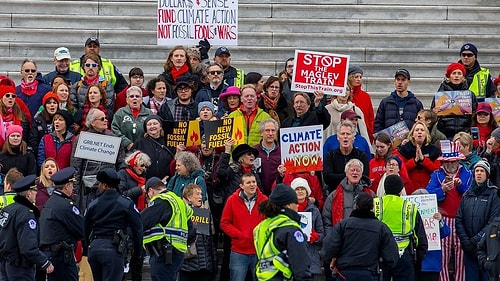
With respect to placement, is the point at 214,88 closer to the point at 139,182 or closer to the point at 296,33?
the point at 139,182

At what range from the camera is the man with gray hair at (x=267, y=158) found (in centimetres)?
2144

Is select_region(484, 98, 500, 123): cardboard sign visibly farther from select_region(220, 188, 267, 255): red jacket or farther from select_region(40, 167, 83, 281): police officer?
select_region(40, 167, 83, 281): police officer

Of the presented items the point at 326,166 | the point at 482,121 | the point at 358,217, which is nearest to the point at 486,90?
the point at 482,121

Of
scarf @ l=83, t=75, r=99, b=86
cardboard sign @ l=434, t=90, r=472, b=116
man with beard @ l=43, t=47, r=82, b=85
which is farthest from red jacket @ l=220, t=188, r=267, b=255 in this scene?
man with beard @ l=43, t=47, r=82, b=85

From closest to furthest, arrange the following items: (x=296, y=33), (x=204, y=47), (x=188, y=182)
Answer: (x=188, y=182)
(x=204, y=47)
(x=296, y=33)

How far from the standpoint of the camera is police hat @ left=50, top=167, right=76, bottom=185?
64.1 ft

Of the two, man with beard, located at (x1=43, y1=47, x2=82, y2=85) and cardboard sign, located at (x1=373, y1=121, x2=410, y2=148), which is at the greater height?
man with beard, located at (x1=43, y1=47, x2=82, y2=85)

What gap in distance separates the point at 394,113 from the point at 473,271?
2806 millimetres

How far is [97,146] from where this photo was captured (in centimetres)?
2116

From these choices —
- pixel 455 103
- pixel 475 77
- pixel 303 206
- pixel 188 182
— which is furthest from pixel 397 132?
pixel 188 182

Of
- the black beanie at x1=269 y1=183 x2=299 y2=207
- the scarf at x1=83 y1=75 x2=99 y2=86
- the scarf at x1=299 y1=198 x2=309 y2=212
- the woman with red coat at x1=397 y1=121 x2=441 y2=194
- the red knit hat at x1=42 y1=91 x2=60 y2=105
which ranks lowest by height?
the scarf at x1=299 y1=198 x2=309 y2=212

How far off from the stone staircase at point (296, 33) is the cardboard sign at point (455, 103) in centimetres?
301

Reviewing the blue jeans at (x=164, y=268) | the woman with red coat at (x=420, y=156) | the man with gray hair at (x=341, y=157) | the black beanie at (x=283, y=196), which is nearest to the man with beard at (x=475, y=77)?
the woman with red coat at (x=420, y=156)

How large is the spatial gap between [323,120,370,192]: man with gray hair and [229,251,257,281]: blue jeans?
149cm
